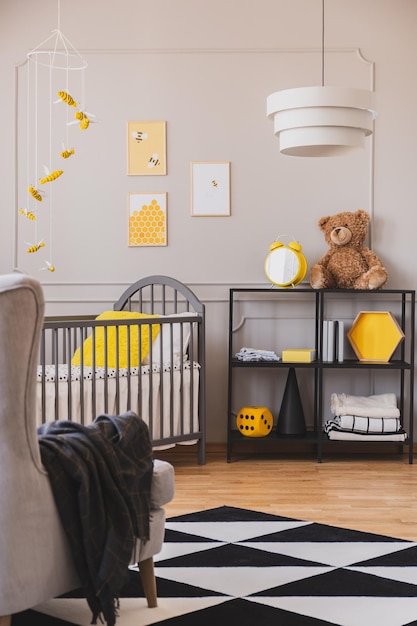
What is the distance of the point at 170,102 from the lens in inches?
186

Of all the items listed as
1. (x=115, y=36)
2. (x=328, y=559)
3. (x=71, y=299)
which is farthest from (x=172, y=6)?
(x=328, y=559)

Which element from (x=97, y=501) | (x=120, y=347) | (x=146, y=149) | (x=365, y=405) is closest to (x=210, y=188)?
(x=146, y=149)

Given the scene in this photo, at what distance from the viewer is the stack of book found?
4.52 m

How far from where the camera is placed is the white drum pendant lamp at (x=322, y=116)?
2637 millimetres

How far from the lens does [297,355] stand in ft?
14.8

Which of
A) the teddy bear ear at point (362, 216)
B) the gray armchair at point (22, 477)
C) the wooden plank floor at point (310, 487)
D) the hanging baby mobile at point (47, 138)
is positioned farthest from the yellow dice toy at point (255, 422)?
the gray armchair at point (22, 477)

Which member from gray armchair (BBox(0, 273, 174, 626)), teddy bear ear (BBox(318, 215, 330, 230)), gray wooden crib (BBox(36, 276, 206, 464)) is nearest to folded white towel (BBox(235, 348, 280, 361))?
gray wooden crib (BBox(36, 276, 206, 464))

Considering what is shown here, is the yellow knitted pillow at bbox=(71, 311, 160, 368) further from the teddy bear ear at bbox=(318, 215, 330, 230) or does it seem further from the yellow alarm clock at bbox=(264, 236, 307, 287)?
the teddy bear ear at bbox=(318, 215, 330, 230)

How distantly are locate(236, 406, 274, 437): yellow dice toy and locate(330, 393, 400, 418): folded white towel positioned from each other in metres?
0.35

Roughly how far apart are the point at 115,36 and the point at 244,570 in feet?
10.3

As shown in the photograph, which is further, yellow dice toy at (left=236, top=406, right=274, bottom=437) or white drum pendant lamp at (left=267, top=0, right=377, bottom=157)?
yellow dice toy at (left=236, top=406, right=274, bottom=437)

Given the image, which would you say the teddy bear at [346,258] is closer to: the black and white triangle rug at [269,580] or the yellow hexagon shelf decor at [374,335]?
the yellow hexagon shelf decor at [374,335]

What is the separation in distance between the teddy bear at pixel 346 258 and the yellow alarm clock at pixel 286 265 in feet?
0.40

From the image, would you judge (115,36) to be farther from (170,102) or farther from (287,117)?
(287,117)
